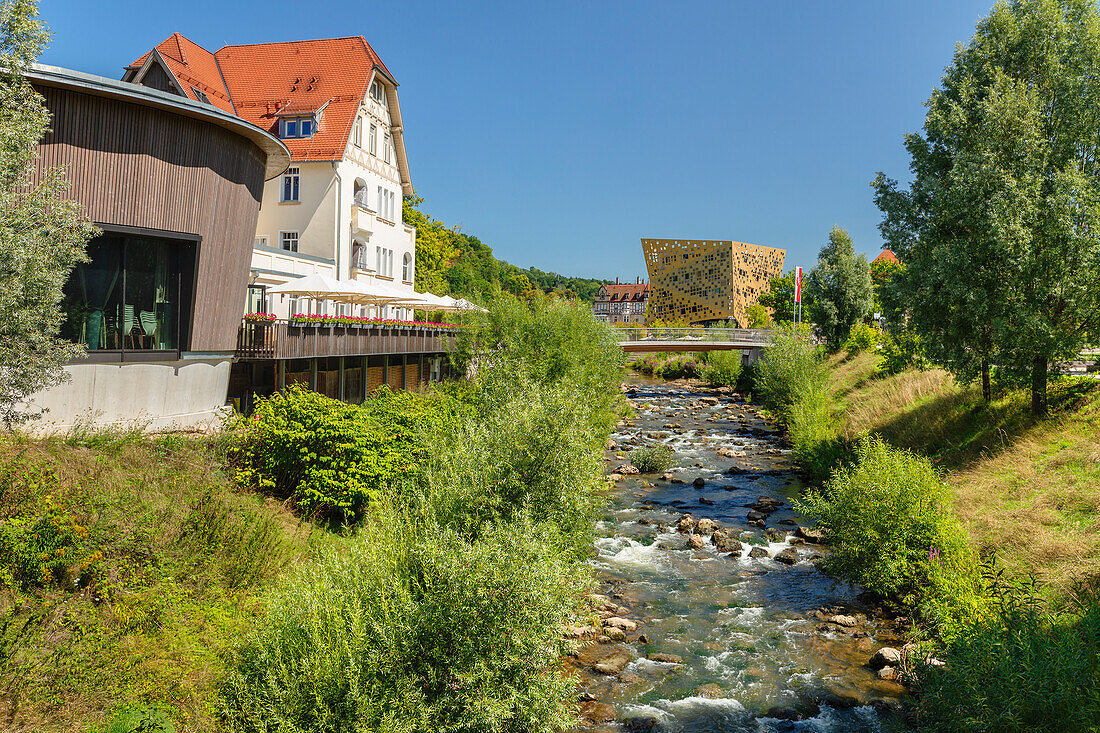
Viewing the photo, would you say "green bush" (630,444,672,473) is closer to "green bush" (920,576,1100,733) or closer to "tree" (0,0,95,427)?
"green bush" (920,576,1100,733)

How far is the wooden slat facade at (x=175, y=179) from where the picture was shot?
1312cm

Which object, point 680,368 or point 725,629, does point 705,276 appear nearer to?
point 680,368

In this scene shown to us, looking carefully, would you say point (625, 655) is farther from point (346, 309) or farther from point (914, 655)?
point (346, 309)

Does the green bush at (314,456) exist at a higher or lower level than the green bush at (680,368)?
lower

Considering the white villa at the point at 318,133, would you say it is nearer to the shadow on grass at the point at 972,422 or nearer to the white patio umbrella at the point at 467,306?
the white patio umbrella at the point at 467,306

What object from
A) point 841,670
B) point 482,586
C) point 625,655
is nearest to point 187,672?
point 482,586

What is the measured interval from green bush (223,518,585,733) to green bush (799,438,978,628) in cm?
795

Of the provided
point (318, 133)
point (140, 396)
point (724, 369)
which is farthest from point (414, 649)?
point (724, 369)

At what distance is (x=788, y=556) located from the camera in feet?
55.6

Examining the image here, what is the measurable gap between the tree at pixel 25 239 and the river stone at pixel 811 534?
18.1 m

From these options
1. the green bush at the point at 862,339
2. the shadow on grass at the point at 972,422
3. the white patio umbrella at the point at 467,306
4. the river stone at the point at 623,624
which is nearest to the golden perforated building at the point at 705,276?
the green bush at the point at 862,339

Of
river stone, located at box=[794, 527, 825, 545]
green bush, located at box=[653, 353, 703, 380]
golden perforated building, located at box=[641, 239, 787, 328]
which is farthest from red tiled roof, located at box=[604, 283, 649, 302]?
river stone, located at box=[794, 527, 825, 545]

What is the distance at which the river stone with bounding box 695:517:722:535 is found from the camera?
63.1ft

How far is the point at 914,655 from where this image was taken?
33.2 ft
